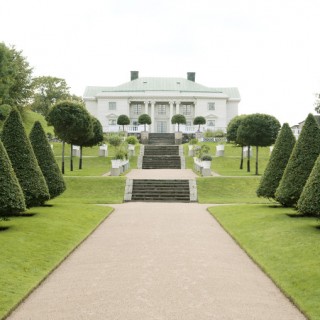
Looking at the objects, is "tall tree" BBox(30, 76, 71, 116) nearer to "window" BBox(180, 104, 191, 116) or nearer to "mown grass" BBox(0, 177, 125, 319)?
"window" BBox(180, 104, 191, 116)

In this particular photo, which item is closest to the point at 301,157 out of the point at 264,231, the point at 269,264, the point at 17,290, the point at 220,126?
the point at 264,231

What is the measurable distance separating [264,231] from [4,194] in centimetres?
819

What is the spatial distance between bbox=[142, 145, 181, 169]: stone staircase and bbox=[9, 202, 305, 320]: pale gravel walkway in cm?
3034

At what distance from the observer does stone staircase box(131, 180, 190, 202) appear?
97.0ft

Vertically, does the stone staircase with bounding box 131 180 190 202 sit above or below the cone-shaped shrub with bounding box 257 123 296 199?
below

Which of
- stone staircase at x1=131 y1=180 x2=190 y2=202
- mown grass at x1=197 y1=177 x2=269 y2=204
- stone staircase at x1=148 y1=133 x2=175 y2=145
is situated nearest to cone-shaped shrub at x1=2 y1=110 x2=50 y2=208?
stone staircase at x1=131 y1=180 x2=190 y2=202

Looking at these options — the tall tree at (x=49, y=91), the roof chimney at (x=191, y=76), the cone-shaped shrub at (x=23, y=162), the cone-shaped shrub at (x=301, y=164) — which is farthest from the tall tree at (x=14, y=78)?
the cone-shaped shrub at (x=301, y=164)

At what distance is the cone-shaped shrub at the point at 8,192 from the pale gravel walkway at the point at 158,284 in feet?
8.13

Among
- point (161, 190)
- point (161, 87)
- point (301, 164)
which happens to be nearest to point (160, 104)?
point (161, 87)

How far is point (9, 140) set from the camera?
1977cm

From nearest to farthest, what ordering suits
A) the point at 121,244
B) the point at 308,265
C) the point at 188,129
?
the point at 308,265 → the point at 121,244 → the point at 188,129

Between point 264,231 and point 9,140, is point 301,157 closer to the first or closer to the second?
point 264,231

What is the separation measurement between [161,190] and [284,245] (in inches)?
687

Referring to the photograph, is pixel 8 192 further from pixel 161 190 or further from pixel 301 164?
pixel 161 190
